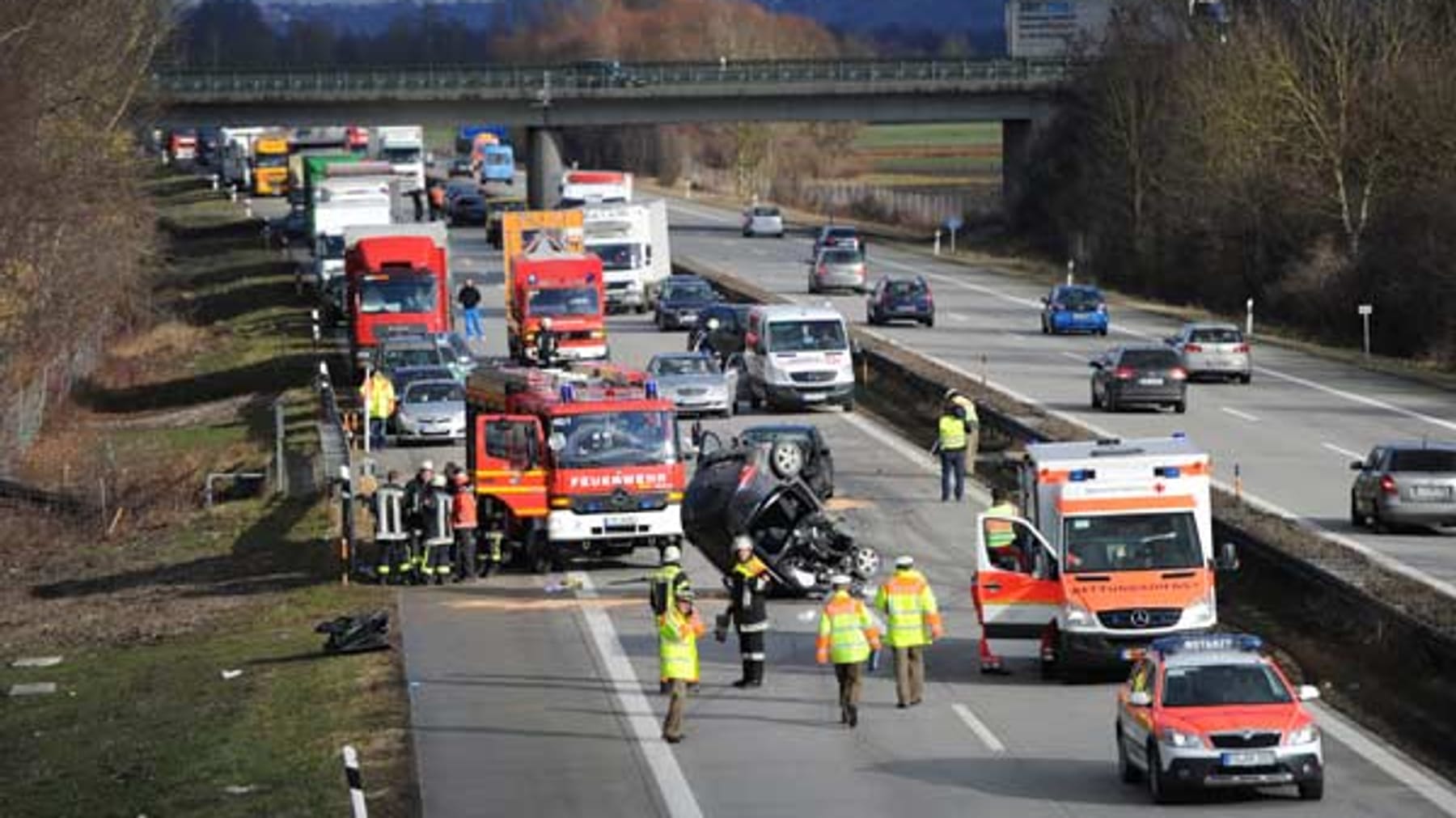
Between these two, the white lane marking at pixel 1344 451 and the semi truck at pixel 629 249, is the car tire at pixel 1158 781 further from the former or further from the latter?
the semi truck at pixel 629 249

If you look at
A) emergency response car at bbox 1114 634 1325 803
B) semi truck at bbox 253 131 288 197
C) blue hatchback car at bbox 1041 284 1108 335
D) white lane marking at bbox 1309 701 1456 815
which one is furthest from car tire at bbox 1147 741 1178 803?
semi truck at bbox 253 131 288 197

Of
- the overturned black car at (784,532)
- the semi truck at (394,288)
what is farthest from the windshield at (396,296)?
the overturned black car at (784,532)

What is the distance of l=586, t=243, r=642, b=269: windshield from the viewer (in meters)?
82.9

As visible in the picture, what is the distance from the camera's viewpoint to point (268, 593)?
39.3 metres

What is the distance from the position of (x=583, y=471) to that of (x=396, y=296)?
3006cm

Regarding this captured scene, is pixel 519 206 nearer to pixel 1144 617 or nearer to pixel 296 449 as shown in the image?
pixel 296 449

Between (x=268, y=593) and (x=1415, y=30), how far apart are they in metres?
56.1

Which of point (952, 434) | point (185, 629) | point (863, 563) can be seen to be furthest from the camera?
point (952, 434)

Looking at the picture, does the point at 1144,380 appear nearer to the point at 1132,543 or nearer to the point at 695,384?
the point at 695,384

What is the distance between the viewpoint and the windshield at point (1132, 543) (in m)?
29.3

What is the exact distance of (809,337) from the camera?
5769cm

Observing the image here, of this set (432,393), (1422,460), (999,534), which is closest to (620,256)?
(432,393)

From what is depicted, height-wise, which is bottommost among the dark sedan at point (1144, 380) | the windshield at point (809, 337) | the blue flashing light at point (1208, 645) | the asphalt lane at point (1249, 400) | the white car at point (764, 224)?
the white car at point (764, 224)

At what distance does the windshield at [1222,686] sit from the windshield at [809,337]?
3401cm
